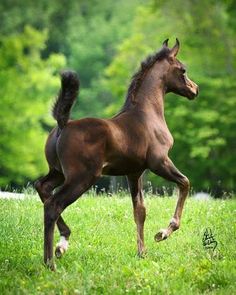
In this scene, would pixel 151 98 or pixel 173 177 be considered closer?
pixel 173 177

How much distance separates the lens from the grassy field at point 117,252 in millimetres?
7453

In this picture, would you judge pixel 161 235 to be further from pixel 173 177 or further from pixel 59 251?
pixel 59 251

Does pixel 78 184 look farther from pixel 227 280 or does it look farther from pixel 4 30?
pixel 4 30

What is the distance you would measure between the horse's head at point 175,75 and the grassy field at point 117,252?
2.01 metres

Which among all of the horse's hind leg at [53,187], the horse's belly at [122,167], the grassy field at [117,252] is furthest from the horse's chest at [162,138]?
the grassy field at [117,252]

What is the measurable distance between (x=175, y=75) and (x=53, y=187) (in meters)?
2.37

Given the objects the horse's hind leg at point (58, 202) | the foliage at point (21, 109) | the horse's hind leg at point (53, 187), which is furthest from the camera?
the foliage at point (21, 109)

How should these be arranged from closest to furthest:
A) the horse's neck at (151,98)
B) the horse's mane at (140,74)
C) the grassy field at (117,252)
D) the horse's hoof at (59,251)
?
the grassy field at (117,252), the horse's hoof at (59,251), the horse's neck at (151,98), the horse's mane at (140,74)

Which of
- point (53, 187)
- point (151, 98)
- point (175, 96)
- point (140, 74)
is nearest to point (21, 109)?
point (175, 96)

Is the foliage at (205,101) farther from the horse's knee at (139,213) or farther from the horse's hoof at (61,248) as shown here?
the horse's hoof at (61,248)

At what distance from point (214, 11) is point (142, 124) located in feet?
86.5

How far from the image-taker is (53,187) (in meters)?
8.87

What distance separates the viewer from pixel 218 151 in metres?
33.4

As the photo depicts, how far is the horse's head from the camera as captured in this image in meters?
9.91
